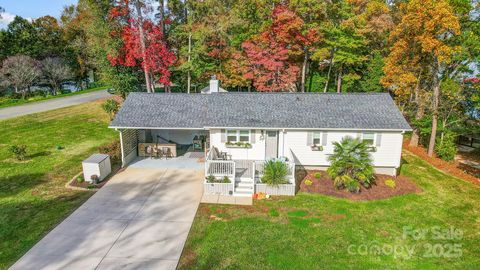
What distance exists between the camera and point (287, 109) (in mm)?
18250

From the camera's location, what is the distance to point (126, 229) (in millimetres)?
12273

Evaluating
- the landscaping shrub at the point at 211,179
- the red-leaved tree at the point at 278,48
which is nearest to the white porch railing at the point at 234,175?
the landscaping shrub at the point at 211,179

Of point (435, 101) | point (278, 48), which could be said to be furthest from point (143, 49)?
point (435, 101)

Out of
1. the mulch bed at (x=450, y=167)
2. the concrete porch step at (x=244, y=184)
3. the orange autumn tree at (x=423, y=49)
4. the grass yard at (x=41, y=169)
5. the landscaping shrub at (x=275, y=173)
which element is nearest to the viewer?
the grass yard at (x=41, y=169)

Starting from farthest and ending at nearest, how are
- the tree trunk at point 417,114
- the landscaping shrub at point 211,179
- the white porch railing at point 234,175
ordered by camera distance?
the tree trunk at point 417,114 < the landscaping shrub at point 211,179 < the white porch railing at point 234,175

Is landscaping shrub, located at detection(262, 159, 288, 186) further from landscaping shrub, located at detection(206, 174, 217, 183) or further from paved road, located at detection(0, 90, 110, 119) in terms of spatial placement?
paved road, located at detection(0, 90, 110, 119)

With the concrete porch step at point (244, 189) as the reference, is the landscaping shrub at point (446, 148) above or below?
above

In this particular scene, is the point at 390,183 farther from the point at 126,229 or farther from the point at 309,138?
the point at 126,229

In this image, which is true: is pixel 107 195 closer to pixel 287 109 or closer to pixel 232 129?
pixel 232 129

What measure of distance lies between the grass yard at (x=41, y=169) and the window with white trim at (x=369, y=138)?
47.8 feet

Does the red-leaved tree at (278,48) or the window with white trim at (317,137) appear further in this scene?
the red-leaved tree at (278,48)

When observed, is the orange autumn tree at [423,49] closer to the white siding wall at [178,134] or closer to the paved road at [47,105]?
the white siding wall at [178,134]

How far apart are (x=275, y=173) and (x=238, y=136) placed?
11.3ft

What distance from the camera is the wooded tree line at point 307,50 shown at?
21.2m
